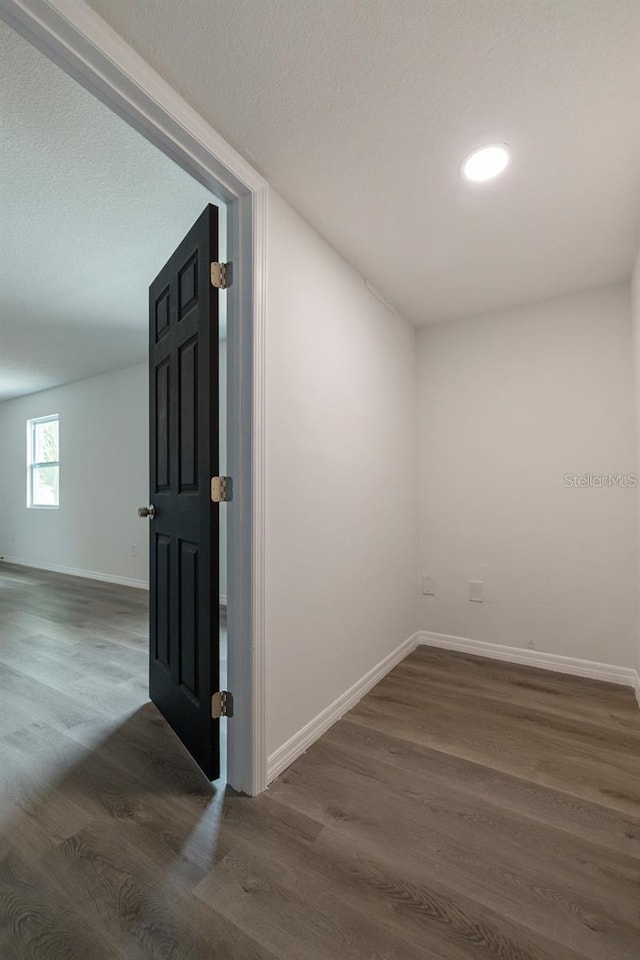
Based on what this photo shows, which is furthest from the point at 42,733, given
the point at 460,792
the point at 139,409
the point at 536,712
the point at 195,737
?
the point at 139,409

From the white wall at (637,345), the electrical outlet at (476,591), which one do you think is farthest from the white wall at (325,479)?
the white wall at (637,345)

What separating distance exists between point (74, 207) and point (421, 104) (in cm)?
173

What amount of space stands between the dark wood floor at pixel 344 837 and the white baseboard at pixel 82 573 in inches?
100

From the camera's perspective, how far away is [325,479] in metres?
2.06

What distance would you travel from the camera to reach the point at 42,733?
1.97 meters

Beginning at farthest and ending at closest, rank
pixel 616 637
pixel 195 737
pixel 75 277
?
pixel 75 277
pixel 616 637
pixel 195 737

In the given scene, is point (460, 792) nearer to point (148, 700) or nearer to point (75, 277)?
point (148, 700)

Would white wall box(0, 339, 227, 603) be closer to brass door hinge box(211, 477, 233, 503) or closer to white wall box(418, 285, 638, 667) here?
white wall box(418, 285, 638, 667)

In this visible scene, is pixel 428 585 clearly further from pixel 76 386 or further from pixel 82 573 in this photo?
pixel 76 386

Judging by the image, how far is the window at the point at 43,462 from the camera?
6.04m

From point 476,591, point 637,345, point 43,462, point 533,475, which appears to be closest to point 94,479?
point 43,462

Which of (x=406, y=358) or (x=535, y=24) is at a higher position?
(x=535, y=24)

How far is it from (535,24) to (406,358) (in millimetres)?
1972

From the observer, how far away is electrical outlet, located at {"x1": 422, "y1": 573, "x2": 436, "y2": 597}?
3146mm
